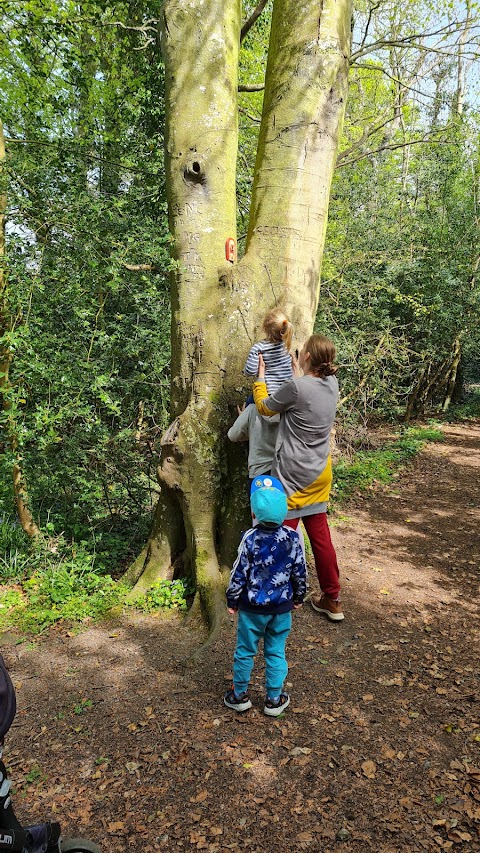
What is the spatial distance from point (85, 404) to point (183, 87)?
2731 millimetres

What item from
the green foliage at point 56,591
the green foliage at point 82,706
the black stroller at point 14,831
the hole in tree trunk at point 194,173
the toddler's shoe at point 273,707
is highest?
the hole in tree trunk at point 194,173

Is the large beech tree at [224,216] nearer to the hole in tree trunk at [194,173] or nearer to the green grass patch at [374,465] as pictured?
the hole in tree trunk at [194,173]

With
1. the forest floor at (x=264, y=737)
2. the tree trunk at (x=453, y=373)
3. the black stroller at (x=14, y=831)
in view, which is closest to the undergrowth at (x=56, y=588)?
the forest floor at (x=264, y=737)

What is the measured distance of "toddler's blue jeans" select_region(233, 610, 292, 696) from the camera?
2.98 m

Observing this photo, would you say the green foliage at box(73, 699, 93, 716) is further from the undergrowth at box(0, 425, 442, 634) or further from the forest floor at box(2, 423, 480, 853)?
the undergrowth at box(0, 425, 442, 634)

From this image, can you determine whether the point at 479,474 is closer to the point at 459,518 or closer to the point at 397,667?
the point at 459,518

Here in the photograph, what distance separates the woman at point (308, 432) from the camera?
3617 mm

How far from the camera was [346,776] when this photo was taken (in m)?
2.65

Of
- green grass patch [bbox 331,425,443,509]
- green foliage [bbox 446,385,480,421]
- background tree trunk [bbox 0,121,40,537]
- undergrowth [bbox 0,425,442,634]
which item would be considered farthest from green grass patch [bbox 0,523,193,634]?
green foliage [bbox 446,385,480,421]

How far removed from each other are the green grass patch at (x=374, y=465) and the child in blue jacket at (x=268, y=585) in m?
5.02

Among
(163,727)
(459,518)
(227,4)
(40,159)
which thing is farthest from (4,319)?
(459,518)

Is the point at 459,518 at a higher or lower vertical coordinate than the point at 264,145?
lower

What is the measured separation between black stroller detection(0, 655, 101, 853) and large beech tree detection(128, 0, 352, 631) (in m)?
2.03

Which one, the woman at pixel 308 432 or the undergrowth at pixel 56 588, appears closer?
the woman at pixel 308 432
